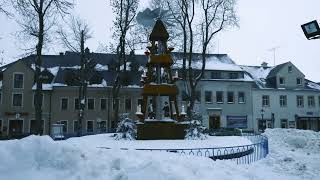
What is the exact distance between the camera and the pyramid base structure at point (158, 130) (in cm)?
1973

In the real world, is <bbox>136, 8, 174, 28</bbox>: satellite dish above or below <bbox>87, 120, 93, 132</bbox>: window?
above

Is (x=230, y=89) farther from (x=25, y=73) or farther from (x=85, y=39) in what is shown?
(x=25, y=73)

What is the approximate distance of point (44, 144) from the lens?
28.9 feet

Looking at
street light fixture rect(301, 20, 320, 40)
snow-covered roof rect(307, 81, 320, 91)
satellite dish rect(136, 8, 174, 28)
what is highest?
satellite dish rect(136, 8, 174, 28)

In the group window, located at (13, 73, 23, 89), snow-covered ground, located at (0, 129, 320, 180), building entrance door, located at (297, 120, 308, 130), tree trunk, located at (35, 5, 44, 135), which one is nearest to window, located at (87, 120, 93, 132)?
window, located at (13, 73, 23, 89)

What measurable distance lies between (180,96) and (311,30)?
34.9 meters

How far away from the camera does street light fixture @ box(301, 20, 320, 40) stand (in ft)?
44.9

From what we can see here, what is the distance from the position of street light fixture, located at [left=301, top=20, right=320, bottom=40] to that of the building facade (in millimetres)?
27259

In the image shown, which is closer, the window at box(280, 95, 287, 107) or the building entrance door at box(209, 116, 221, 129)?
the building entrance door at box(209, 116, 221, 129)

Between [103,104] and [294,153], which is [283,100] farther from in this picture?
[294,153]

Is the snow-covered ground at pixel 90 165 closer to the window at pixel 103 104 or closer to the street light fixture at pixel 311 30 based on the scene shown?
the street light fixture at pixel 311 30

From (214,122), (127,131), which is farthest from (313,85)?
(127,131)

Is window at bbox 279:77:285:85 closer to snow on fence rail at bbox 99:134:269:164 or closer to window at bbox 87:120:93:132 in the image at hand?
window at bbox 87:120:93:132

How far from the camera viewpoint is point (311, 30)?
45.3 ft
